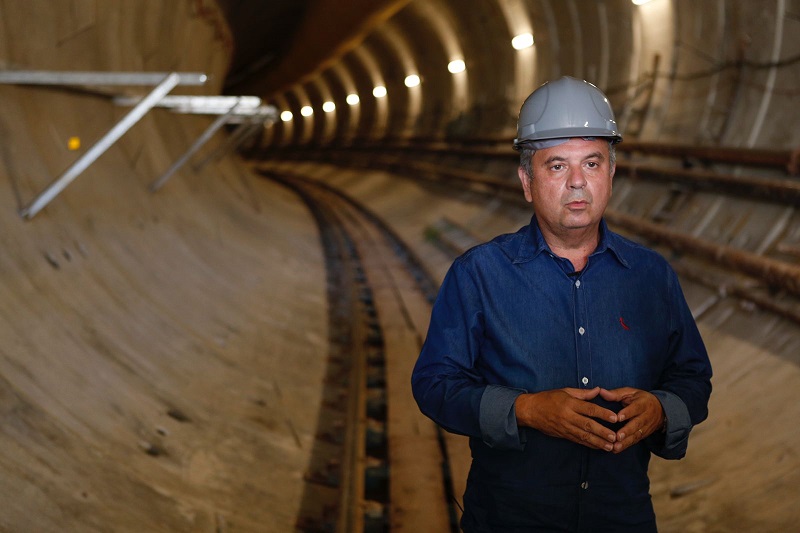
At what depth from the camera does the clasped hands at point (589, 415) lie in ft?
7.04

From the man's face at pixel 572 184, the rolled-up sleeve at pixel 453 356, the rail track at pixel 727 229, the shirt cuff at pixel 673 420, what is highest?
the man's face at pixel 572 184

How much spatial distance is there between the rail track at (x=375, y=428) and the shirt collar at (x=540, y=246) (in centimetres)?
235

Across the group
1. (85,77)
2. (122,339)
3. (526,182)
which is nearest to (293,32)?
(85,77)

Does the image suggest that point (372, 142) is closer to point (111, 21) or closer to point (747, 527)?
point (111, 21)

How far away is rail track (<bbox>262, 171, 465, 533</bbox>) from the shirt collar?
2348 mm

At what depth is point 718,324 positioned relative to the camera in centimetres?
644

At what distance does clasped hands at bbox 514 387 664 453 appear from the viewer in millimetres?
2146

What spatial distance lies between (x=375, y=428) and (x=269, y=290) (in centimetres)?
339

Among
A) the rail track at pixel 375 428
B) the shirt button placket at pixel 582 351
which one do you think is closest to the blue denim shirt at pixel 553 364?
the shirt button placket at pixel 582 351

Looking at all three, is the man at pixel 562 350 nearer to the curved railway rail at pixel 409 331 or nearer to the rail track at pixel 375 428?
the curved railway rail at pixel 409 331

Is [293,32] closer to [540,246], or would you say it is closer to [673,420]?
[540,246]

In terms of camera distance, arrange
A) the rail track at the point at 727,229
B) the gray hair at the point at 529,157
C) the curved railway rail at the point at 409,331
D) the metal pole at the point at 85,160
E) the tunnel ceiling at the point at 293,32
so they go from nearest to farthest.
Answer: the gray hair at the point at 529,157, the metal pole at the point at 85,160, the curved railway rail at the point at 409,331, the rail track at the point at 727,229, the tunnel ceiling at the point at 293,32

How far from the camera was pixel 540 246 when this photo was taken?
245 cm

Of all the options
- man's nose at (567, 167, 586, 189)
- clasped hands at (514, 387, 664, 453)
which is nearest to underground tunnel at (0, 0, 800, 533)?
clasped hands at (514, 387, 664, 453)
